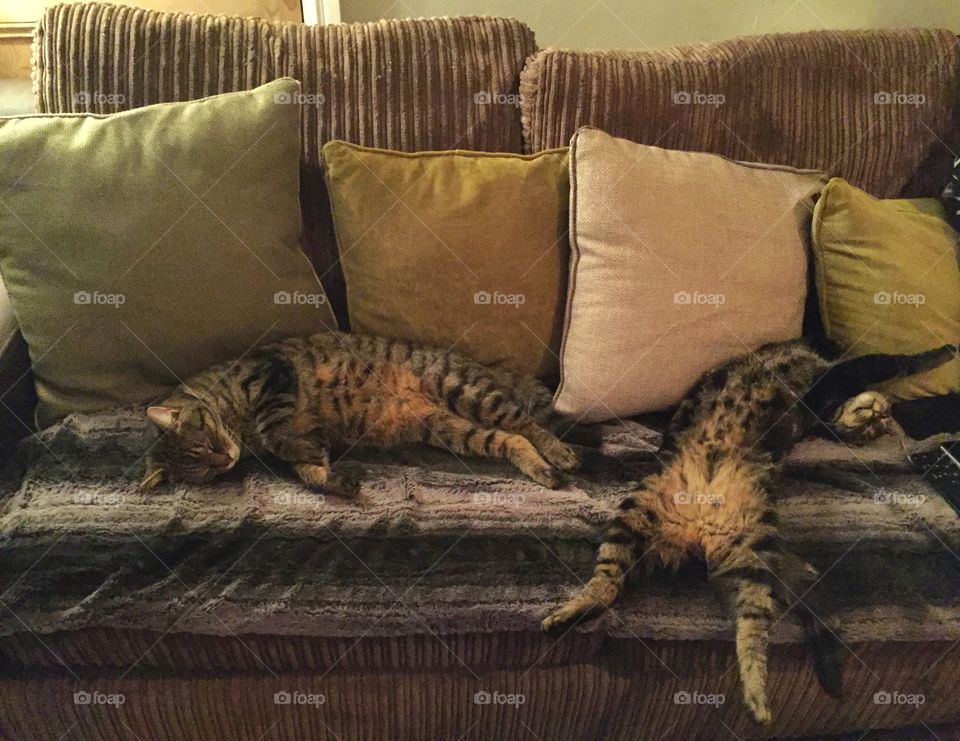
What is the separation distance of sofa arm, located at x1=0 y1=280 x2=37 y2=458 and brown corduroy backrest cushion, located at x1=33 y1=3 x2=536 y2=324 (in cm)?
48

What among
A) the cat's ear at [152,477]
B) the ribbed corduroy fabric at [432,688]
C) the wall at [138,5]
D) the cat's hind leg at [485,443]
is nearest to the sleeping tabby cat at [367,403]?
the cat's hind leg at [485,443]

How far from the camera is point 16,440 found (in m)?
1.38

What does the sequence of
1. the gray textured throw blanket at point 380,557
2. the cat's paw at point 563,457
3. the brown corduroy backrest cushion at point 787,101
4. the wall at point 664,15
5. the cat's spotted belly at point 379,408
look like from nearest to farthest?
the gray textured throw blanket at point 380,557, the cat's paw at point 563,457, the cat's spotted belly at point 379,408, the brown corduroy backrest cushion at point 787,101, the wall at point 664,15

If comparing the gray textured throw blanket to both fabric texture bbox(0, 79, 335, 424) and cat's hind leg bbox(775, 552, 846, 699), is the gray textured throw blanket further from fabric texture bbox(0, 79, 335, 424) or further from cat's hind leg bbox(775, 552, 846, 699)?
fabric texture bbox(0, 79, 335, 424)

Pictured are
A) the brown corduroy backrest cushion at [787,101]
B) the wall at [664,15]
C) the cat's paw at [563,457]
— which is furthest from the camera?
Answer: the wall at [664,15]

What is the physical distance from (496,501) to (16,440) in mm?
950

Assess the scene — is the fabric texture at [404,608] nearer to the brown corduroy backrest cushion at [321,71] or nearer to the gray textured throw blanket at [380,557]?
the gray textured throw blanket at [380,557]

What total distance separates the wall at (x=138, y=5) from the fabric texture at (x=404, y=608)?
1460mm

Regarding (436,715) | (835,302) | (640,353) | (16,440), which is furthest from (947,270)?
(16,440)

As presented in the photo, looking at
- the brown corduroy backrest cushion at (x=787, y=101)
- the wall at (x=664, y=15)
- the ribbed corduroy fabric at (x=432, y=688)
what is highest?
the wall at (x=664, y=15)

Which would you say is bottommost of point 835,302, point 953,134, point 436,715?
point 436,715

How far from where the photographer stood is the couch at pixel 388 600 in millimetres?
1151

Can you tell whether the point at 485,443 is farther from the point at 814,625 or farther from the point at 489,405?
the point at 814,625

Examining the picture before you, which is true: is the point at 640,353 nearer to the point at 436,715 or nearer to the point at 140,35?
the point at 436,715
